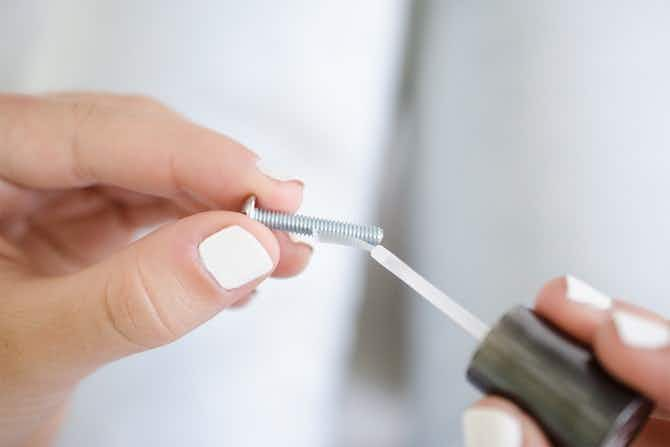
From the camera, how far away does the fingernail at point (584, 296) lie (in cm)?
40

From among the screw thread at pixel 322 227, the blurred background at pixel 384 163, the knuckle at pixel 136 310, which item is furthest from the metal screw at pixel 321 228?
the blurred background at pixel 384 163

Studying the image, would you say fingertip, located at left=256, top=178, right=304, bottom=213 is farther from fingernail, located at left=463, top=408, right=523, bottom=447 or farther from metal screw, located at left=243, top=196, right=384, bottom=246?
fingernail, located at left=463, top=408, right=523, bottom=447

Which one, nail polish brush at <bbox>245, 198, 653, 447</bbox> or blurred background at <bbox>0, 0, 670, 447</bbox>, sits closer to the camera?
nail polish brush at <bbox>245, 198, 653, 447</bbox>

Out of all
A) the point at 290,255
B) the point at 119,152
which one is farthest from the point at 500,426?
the point at 119,152

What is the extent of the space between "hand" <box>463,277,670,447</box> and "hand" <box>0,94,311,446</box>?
8.0 inches

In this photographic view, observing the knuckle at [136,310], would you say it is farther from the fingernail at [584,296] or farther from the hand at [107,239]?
the fingernail at [584,296]

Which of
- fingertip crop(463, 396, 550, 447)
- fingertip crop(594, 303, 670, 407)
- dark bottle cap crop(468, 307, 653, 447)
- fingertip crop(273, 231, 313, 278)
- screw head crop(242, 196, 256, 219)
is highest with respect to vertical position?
screw head crop(242, 196, 256, 219)

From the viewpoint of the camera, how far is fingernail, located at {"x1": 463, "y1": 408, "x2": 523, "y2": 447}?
1.18 feet

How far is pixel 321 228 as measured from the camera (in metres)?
0.48

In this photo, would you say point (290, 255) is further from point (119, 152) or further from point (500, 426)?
point (500, 426)

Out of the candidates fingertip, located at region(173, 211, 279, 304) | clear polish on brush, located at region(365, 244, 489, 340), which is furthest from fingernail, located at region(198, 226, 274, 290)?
clear polish on brush, located at region(365, 244, 489, 340)

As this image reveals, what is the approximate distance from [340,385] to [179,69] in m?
0.53

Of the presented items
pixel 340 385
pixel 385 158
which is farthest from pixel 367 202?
pixel 340 385

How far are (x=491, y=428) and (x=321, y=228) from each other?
205 millimetres
